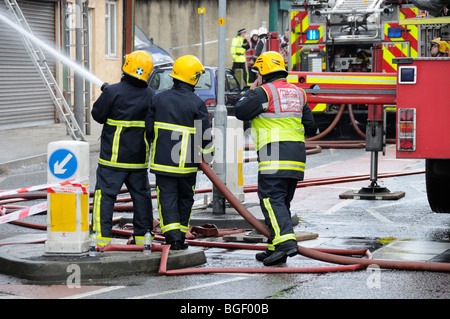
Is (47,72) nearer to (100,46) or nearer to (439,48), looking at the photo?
(100,46)

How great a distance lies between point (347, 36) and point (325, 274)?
10.2 metres

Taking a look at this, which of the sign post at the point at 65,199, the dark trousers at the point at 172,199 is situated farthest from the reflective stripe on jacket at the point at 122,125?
the sign post at the point at 65,199

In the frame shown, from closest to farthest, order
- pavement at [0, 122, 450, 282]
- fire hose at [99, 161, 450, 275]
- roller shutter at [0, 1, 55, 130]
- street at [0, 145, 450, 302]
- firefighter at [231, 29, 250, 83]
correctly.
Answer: street at [0, 145, 450, 302]
pavement at [0, 122, 450, 282]
fire hose at [99, 161, 450, 275]
roller shutter at [0, 1, 55, 130]
firefighter at [231, 29, 250, 83]

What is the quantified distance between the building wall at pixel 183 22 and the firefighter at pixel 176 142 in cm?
2706

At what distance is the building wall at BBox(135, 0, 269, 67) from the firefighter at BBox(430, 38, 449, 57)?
25865 millimetres

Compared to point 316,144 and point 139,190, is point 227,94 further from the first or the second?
point 139,190

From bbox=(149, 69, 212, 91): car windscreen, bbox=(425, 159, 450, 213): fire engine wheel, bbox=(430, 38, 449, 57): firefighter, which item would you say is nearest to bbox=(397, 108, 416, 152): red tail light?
bbox=(425, 159, 450, 213): fire engine wheel

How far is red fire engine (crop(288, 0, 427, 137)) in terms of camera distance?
52.3ft

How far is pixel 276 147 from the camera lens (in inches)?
300

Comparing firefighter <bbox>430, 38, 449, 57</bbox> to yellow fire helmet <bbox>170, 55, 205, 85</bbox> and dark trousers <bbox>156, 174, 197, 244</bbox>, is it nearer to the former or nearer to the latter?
yellow fire helmet <bbox>170, 55, 205, 85</bbox>

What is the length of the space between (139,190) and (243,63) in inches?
766

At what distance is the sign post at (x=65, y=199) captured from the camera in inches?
278

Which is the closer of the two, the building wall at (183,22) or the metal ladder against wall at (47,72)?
the metal ladder against wall at (47,72)

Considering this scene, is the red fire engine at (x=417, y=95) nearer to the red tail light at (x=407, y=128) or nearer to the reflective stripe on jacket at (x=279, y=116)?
the red tail light at (x=407, y=128)
